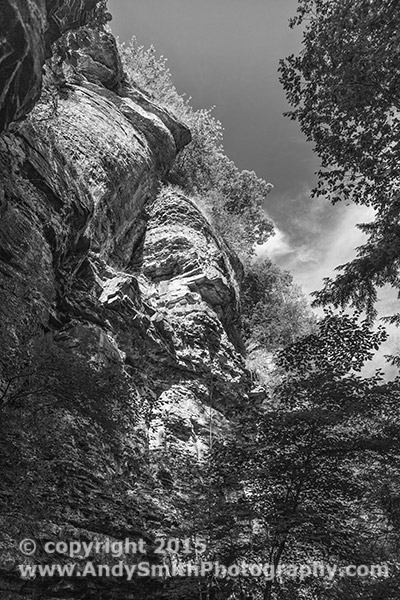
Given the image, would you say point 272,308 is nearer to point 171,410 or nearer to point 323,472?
point 171,410

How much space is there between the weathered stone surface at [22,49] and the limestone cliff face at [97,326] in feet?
0.21

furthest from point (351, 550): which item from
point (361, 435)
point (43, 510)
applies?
point (43, 510)

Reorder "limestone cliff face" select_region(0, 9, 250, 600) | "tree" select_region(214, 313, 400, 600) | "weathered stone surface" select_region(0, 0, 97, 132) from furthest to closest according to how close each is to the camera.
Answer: "tree" select_region(214, 313, 400, 600)
"weathered stone surface" select_region(0, 0, 97, 132)
"limestone cliff face" select_region(0, 9, 250, 600)

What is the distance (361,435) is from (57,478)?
15.8 ft

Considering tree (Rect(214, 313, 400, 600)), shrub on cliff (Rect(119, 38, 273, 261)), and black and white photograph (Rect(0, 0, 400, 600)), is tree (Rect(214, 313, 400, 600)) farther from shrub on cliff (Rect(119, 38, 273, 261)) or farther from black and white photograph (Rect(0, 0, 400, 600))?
shrub on cliff (Rect(119, 38, 273, 261))

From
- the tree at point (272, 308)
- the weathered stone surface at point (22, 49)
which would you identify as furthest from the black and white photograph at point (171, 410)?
the tree at point (272, 308)

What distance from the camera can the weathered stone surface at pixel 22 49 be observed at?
5.68m

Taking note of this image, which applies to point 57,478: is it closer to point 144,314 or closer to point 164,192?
point 144,314

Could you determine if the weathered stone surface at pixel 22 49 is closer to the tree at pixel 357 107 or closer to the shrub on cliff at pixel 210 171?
the tree at pixel 357 107

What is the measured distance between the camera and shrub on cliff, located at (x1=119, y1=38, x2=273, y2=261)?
25.2 meters

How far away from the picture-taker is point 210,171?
26.8 meters

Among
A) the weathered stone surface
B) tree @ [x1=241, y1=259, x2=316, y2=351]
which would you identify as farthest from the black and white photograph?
tree @ [x1=241, y1=259, x2=316, y2=351]

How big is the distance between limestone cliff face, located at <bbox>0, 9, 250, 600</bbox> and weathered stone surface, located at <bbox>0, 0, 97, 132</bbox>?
0.21 feet

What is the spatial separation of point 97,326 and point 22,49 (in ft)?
19.5
